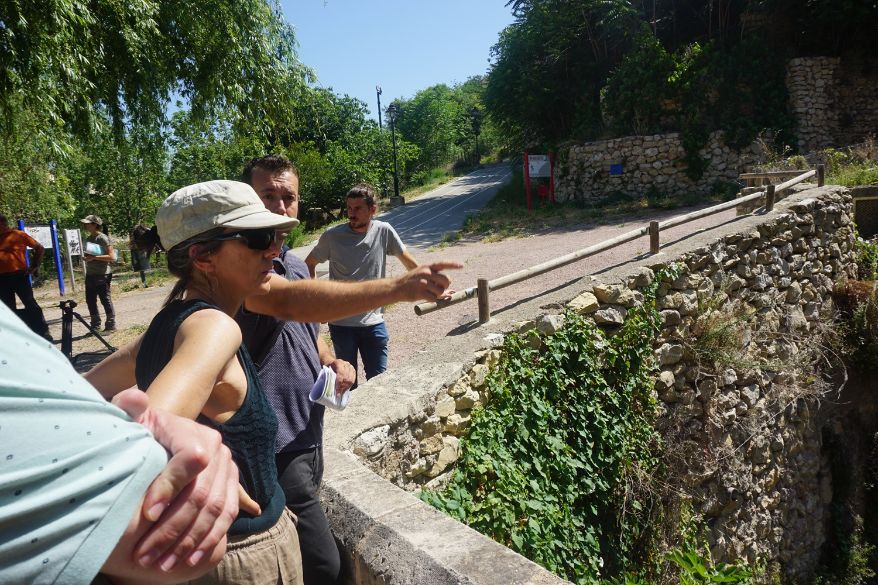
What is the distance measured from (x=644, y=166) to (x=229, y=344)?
18911 millimetres

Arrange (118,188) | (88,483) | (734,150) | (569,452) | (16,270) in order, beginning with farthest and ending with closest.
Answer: (118,188) < (734,150) < (16,270) < (569,452) < (88,483)

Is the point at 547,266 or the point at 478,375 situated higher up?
the point at 547,266

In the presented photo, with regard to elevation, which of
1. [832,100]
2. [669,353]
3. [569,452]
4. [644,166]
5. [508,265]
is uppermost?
[832,100]

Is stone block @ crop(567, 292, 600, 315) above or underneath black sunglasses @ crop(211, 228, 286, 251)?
underneath

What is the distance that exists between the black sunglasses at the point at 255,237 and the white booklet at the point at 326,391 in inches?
27.2

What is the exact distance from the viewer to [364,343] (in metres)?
4.27

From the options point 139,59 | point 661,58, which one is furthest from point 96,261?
point 661,58

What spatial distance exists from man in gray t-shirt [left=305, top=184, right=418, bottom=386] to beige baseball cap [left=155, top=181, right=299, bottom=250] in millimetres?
2509

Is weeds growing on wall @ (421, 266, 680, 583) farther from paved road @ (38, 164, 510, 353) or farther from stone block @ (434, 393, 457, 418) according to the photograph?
paved road @ (38, 164, 510, 353)

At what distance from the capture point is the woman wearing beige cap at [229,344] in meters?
1.48

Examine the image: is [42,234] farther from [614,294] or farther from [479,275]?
[614,294]

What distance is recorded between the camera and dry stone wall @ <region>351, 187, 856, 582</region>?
5336 mm

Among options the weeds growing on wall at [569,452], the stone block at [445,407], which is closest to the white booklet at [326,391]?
the weeds growing on wall at [569,452]

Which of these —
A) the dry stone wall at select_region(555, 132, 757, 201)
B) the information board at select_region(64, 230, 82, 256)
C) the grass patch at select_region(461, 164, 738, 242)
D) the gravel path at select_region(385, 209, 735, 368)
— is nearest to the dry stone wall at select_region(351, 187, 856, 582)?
the gravel path at select_region(385, 209, 735, 368)
